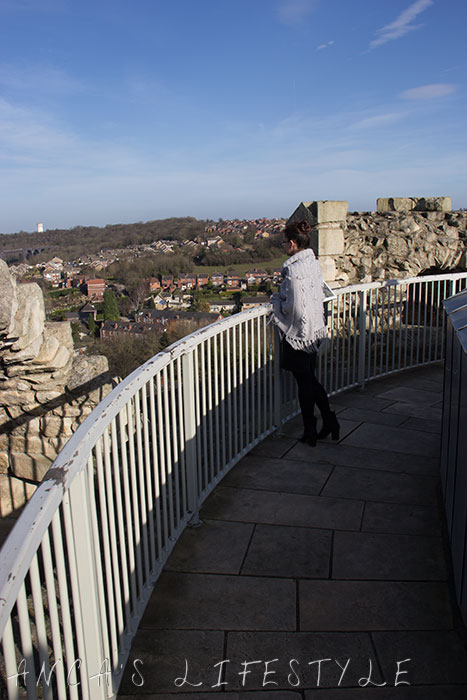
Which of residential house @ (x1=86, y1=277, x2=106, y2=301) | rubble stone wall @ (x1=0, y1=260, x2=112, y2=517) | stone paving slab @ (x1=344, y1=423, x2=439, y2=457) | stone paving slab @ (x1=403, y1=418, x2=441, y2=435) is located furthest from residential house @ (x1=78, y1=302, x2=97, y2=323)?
stone paving slab @ (x1=344, y1=423, x2=439, y2=457)

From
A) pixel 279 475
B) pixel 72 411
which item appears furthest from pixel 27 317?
pixel 279 475

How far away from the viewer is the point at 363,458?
454 cm

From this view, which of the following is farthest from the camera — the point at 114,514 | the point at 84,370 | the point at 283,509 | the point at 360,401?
the point at 84,370

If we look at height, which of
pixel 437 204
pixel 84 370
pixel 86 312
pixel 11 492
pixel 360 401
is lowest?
pixel 11 492

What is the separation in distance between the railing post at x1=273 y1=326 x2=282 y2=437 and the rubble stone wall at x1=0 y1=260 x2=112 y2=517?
199cm

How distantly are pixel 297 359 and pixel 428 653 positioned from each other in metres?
2.52

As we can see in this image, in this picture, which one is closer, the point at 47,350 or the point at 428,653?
the point at 428,653

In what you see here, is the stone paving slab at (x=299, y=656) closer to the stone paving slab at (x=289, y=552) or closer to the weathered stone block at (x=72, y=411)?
the stone paving slab at (x=289, y=552)

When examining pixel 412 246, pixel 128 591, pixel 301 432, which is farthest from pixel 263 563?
pixel 412 246

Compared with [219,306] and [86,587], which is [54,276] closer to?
[219,306]

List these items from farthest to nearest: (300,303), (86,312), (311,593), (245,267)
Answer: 1. (245,267)
2. (86,312)
3. (300,303)
4. (311,593)

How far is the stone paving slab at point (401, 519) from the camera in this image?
3477mm

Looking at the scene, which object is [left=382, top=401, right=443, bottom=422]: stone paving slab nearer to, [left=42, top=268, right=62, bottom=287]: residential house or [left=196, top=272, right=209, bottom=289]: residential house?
[left=42, top=268, right=62, bottom=287]: residential house

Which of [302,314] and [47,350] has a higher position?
[302,314]
